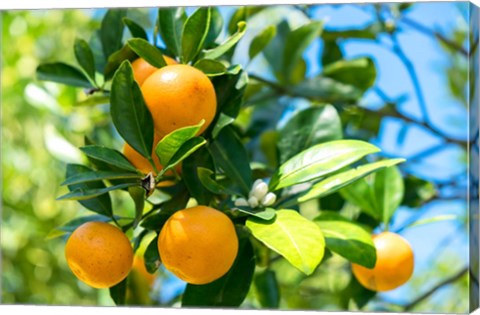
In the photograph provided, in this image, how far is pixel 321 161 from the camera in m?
0.75

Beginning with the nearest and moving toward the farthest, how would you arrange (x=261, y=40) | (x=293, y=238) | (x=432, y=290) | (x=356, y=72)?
(x=293, y=238), (x=261, y=40), (x=432, y=290), (x=356, y=72)

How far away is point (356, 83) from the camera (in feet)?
4.21

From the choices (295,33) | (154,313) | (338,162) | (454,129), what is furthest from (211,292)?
(454,129)

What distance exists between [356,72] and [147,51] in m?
0.62

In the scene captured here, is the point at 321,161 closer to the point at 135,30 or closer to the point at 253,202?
the point at 253,202

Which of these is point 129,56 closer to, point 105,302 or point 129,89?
point 129,89

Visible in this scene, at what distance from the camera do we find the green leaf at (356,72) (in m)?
1.27

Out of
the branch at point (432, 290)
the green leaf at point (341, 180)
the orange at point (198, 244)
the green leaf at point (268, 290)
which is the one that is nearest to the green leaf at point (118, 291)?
the orange at point (198, 244)

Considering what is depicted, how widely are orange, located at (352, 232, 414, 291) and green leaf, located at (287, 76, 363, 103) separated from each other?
0.42 m

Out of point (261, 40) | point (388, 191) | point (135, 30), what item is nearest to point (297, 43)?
point (261, 40)

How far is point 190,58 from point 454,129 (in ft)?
3.39

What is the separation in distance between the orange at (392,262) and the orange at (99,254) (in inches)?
12.8

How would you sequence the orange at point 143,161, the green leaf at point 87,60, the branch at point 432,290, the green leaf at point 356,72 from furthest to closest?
1. the green leaf at point 356,72
2. the branch at point 432,290
3. the green leaf at point 87,60
4. the orange at point 143,161

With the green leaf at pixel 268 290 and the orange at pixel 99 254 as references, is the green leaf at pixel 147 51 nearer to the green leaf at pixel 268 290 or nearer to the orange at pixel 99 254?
the orange at pixel 99 254
